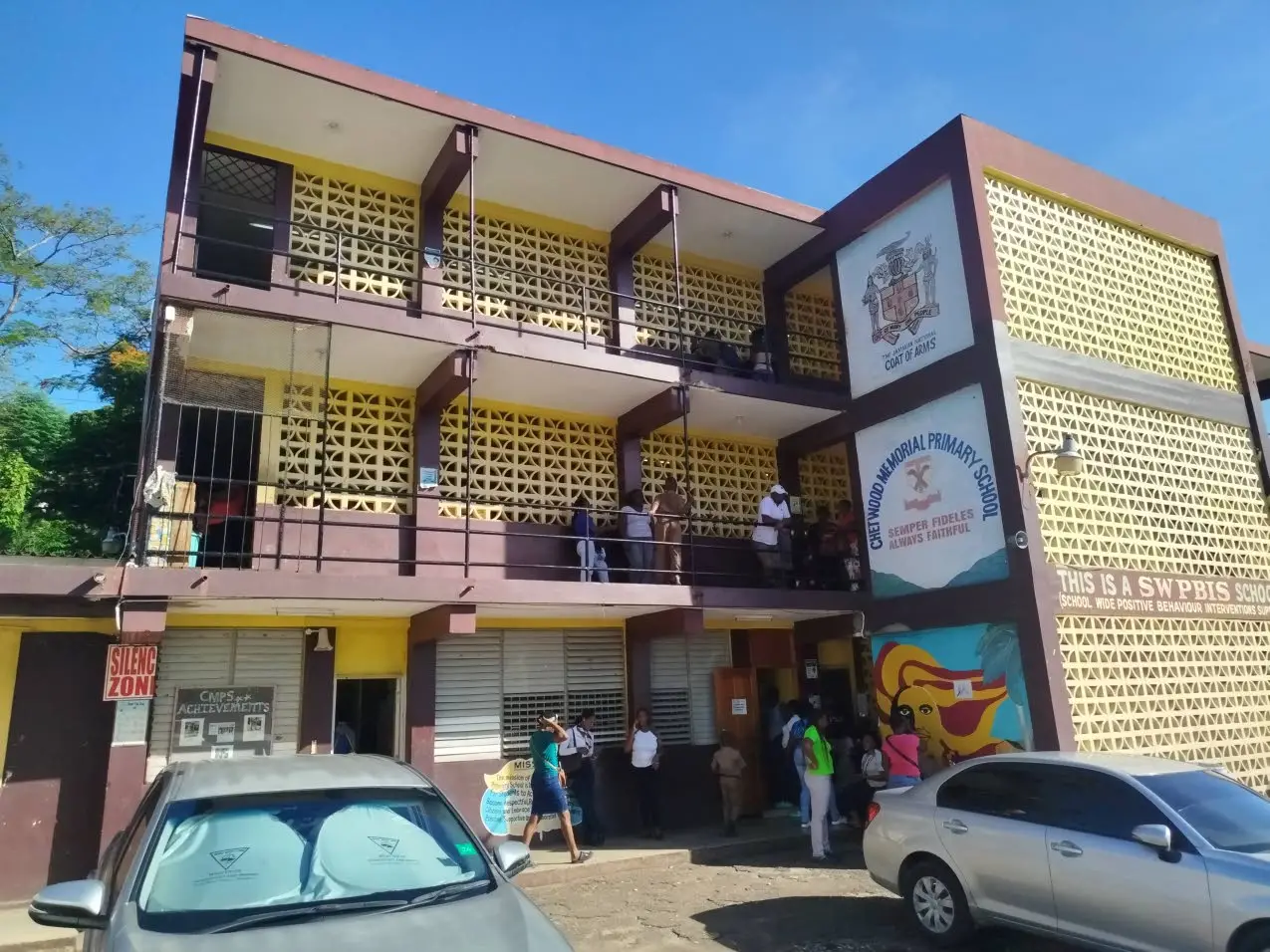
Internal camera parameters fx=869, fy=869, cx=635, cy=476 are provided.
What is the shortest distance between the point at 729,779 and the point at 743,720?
140 cm

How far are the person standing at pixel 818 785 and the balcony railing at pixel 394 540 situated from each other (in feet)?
8.60

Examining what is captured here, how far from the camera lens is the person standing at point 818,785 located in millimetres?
10430

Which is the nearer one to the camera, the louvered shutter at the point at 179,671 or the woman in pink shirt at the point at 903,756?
the louvered shutter at the point at 179,671

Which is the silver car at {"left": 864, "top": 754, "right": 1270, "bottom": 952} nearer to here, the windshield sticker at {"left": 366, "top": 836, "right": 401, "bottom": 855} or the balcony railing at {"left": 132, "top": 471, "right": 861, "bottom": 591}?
the windshield sticker at {"left": 366, "top": 836, "right": 401, "bottom": 855}

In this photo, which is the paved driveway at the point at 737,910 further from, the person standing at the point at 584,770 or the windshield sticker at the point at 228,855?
the windshield sticker at the point at 228,855

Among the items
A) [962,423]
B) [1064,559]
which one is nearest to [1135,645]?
[1064,559]

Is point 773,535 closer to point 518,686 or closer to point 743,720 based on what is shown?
point 743,720

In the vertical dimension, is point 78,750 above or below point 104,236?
below

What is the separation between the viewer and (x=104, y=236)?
24.2 metres

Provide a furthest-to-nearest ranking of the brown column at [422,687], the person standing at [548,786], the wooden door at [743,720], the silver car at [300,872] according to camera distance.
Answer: the wooden door at [743,720] → the brown column at [422,687] → the person standing at [548,786] → the silver car at [300,872]

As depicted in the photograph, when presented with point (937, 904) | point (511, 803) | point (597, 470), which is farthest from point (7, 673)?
point (937, 904)

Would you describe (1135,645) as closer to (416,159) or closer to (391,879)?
(391,879)

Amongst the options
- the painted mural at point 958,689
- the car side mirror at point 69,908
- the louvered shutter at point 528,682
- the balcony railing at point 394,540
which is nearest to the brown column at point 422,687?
the balcony railing at point 394,540

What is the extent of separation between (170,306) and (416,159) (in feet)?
13.6
